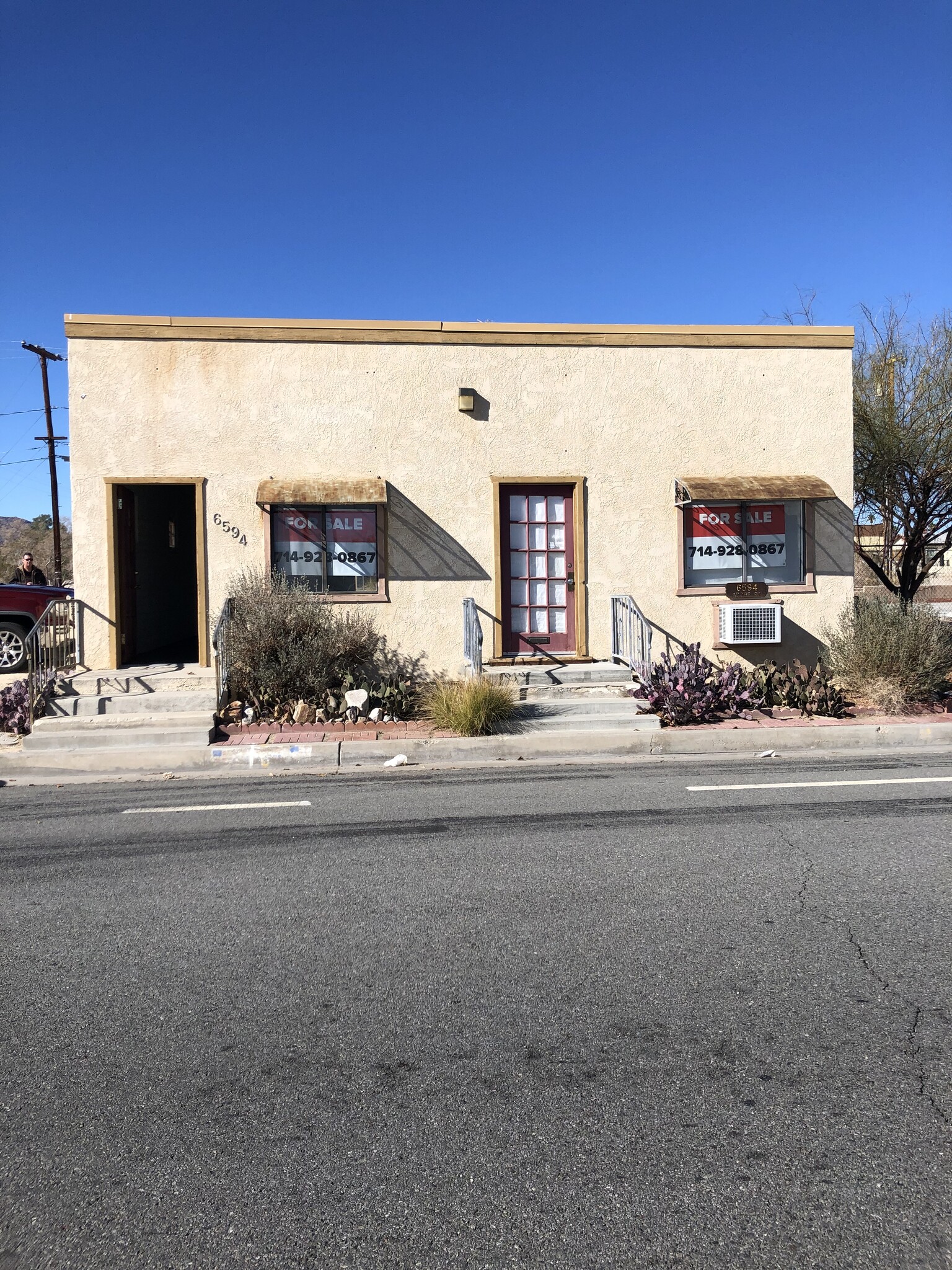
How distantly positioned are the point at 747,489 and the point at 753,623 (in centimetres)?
178

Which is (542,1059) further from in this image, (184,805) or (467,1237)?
(184,805)

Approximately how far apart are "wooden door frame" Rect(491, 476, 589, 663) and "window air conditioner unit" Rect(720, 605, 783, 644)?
6.09 feet

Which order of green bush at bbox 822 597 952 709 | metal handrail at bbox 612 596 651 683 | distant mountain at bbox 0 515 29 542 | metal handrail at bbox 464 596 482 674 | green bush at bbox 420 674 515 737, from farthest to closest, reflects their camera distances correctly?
distant mountain at bbox 0 515 29 542 < metal handrail at bbox 612 596 651 683 < metal handrail at bbox 464 596 482 674 < green bush at bbox 822 597 952 709 < green bush at bbox 420 674 515 737

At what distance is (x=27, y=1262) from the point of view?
2.27 meters

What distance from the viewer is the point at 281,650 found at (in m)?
10.6

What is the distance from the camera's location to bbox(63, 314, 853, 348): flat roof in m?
11.4

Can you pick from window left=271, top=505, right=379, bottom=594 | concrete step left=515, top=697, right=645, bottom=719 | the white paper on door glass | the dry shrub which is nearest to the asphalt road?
concrete step left=515, top=697, right=645, bottom=719

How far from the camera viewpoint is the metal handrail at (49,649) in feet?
33.6

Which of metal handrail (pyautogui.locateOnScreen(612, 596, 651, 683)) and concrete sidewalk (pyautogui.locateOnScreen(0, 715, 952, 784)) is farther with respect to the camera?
metal handrail (pyautogui.locateOnScreen(612, 596, 651, 683))

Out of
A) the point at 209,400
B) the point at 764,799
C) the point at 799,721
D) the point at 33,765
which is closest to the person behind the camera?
the point at 764,799

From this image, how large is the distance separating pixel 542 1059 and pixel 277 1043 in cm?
95

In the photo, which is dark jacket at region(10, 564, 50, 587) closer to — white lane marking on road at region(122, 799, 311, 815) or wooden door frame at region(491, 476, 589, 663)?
wooden door frame at region(491, 476, 589, 663)

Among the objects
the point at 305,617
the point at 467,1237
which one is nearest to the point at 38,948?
the point at 467,1237

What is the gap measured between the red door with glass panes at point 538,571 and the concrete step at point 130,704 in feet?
13.1
